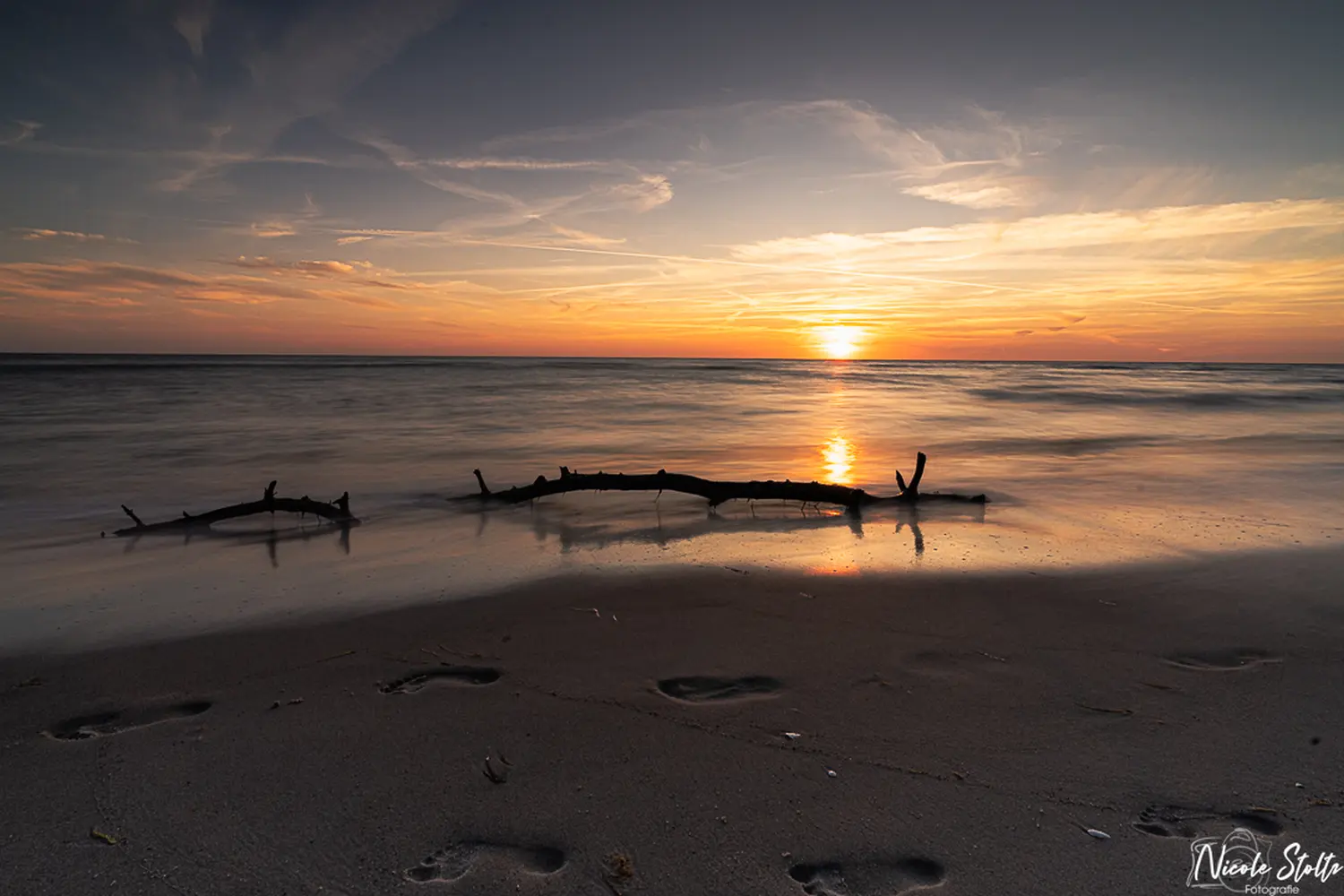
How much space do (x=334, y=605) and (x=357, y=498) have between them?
579 centimetres

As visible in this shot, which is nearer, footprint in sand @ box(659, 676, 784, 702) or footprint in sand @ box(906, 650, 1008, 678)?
footprint in sand @ box(659, 676, 784, 702)

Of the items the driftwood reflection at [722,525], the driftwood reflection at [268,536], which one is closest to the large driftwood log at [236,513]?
the driftwood reflection at [268,536]

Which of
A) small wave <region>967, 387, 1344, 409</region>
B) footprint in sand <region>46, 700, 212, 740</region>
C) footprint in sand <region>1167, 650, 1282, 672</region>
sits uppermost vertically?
small wave <region>967, 387, 1344, 409</region>

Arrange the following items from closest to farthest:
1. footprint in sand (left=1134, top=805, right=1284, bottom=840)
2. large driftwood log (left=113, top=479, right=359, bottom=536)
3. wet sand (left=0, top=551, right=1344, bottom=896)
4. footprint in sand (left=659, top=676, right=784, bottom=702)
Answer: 1. wet sand (left=0, top=551, right=1344, bottom=896)
2. footprint in sand (left=1134, top=805, right=1284, bottom=840)
3. footprint in sand (left=659, top=676, right=784, bottom=702)
4. large driftwood log (left=113, top=479, right=359, bottom=536)

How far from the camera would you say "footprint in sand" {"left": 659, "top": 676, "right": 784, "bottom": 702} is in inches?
154

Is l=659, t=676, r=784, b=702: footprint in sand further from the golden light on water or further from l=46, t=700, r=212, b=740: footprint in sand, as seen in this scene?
the golden light on water

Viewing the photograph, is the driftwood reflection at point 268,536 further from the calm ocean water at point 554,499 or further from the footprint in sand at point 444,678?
the footprint in sand at point 444,678

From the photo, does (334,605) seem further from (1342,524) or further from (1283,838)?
(1342,524)

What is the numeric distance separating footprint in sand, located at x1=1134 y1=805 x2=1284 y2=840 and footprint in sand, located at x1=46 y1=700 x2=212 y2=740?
15.2 feet

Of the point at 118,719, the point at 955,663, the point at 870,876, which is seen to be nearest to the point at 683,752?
the point at 870,876

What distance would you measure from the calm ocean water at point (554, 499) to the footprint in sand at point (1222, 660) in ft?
7.38

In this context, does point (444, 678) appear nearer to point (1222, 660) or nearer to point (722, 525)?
point (1222, 660)
